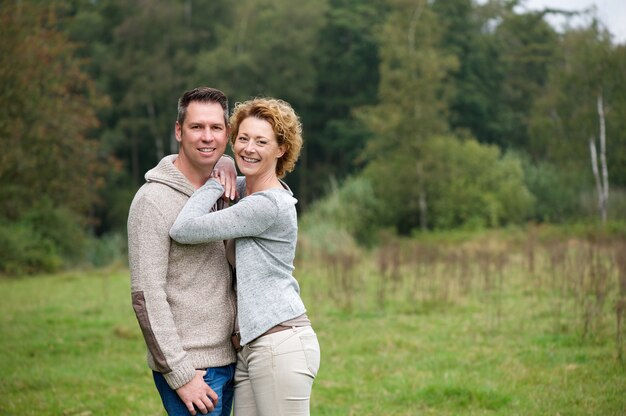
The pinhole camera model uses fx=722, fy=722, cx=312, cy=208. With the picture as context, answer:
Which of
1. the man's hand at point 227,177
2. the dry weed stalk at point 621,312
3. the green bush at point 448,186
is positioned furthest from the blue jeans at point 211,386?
the green bush at point 448,186

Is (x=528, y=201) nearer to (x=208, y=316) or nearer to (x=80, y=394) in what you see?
(x=80, y=394)

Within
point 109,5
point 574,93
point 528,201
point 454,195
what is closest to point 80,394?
point 454,195

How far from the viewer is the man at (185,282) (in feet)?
9.91

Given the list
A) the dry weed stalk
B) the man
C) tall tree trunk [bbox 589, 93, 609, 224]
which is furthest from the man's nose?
tall tree trunk [bbox 589, 93, 609, 224]

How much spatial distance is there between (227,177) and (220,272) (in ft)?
1.44

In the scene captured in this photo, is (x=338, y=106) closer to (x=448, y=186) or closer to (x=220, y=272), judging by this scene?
(x=448, y=186)

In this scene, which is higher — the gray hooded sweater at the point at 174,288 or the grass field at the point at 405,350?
the gray hooded sweater at the point at 174,288

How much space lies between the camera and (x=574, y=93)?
28156 mm

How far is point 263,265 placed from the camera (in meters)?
3.13

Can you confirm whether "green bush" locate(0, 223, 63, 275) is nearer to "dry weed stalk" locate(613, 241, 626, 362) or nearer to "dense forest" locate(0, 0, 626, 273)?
"dense forest" locate(0, 0, 626, 273)

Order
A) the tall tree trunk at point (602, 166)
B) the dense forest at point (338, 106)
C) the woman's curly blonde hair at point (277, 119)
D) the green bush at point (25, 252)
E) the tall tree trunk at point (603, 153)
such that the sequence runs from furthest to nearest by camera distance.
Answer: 1. the tall tree trunk at point (603, 153)
2. the tall tree trunk at point (602, 166)
3. the dense forest at point (338, 106)
4. the green bush at point (25, 252)
5. the woman's curly blonde hair at point (277, 119)

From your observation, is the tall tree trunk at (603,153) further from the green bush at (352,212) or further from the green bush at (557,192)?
the green bush at (352,212)

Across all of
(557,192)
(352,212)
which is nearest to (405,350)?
(352,212)

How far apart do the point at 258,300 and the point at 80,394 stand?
4.19 meters
